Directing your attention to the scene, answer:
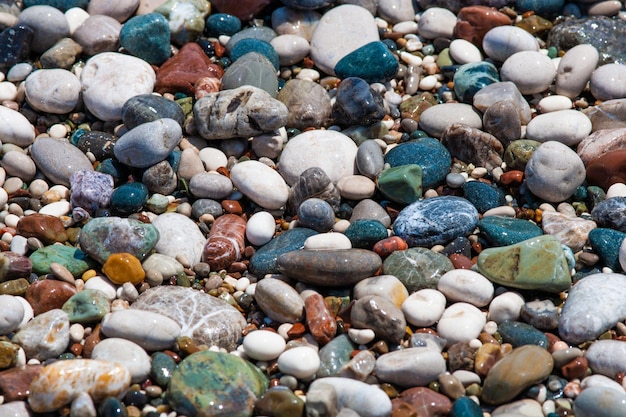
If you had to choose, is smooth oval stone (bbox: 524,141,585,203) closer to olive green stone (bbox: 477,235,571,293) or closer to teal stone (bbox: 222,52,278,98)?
olive green stone (bbox: 477,235,571,293)

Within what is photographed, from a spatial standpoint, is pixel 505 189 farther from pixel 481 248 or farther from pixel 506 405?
pixel 506 405

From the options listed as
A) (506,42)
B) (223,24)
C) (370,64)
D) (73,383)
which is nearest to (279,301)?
(73,383)

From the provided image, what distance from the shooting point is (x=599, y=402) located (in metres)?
3.77

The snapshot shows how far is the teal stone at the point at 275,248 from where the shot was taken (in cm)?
470

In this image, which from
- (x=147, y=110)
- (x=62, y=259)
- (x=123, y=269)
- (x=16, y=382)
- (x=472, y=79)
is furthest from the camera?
(x=472, y=79)

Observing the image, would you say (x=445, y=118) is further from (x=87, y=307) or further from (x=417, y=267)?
(x=87, y=307)

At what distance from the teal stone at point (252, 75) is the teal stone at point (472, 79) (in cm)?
130

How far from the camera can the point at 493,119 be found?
17.6 ft

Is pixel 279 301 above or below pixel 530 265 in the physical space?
below

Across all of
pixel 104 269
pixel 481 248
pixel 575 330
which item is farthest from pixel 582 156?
pixel 104 269

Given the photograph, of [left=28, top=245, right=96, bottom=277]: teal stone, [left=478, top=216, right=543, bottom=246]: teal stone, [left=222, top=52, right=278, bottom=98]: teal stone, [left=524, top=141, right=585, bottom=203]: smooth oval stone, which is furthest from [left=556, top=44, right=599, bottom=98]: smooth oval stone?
[left=28, top=245, right=96, bottom=277]: teal stone

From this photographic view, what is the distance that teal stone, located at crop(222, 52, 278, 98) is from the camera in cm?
562

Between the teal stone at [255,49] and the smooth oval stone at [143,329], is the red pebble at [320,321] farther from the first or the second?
the teal stone at [255,49]

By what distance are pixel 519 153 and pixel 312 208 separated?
4.70 ft
